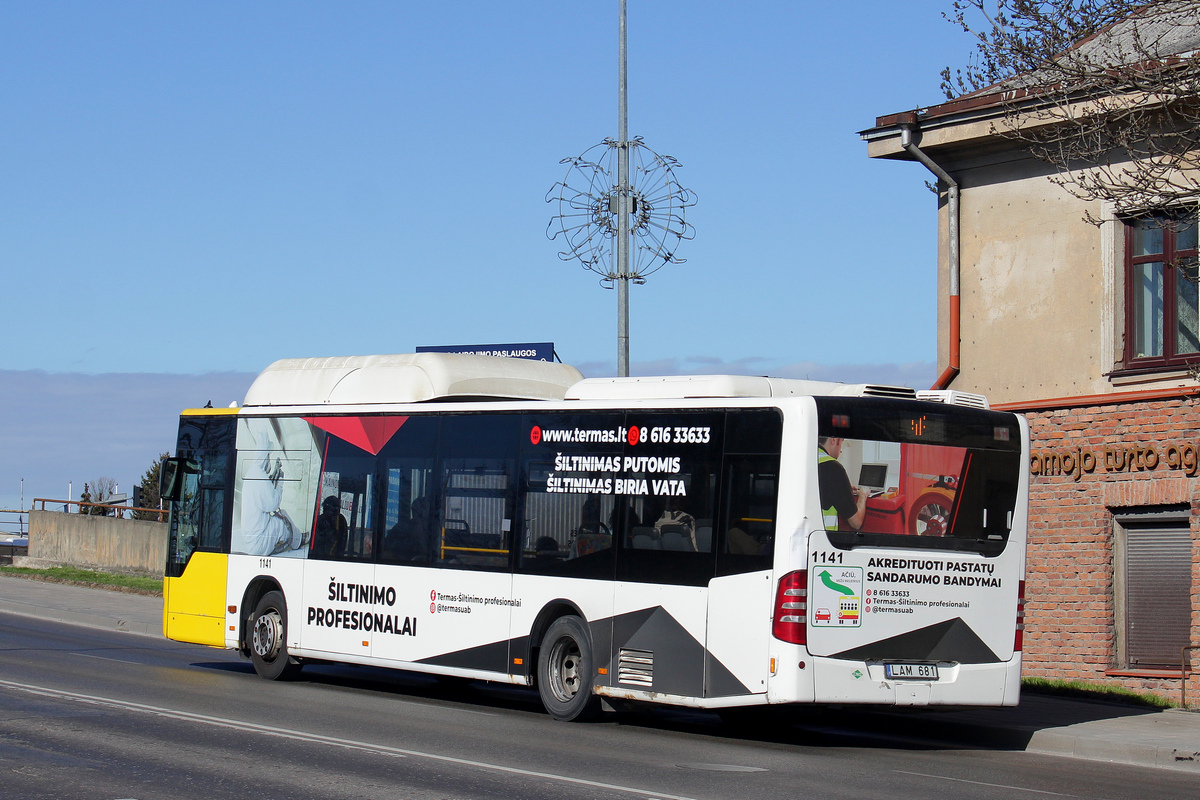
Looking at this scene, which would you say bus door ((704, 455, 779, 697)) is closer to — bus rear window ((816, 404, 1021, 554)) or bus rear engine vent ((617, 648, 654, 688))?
bus rear window ((816, 404, 1021, 554))

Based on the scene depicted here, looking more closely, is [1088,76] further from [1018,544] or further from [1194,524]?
[1194,524]

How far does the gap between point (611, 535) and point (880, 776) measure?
11.8 ft

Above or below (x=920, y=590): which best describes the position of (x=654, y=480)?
above

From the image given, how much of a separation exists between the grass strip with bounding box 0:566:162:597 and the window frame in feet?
63.0

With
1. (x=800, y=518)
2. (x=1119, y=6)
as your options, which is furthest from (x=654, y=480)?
(x=1119, y=6)

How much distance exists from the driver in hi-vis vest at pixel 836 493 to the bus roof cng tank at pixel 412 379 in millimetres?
4779

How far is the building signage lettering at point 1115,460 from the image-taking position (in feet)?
53.4

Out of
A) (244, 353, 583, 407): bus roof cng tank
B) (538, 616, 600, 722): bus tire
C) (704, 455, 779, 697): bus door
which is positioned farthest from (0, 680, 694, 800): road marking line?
(244, 353, 583, 407): bus roof cng tank

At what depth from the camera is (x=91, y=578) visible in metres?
31.7

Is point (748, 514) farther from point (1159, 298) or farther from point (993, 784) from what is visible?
point (1159, 298)

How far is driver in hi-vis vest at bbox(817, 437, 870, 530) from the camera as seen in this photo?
1155cm

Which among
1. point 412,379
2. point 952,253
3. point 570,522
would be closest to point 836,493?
point 570,522

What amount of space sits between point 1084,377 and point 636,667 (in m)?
8.16

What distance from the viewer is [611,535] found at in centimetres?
1298
